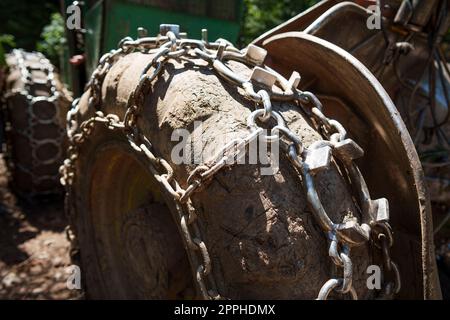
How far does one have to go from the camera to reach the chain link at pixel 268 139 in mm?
1183

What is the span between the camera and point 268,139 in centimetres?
123

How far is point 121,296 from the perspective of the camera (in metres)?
2.09

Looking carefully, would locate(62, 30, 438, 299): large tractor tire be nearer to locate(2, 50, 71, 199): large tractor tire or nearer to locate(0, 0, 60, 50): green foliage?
locate(2, 50, 71, 199): large tractor tire

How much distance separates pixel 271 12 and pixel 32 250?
3.32 meters

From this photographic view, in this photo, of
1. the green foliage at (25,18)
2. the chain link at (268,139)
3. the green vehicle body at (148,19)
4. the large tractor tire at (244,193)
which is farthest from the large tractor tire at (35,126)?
the green foliage at (25,18)

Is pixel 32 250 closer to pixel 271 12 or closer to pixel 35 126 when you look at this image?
pixel 35 126

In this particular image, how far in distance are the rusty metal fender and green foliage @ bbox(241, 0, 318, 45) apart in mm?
3356

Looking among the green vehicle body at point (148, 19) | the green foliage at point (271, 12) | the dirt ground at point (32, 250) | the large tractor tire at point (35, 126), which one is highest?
the green vehicle body at point (148, 19)

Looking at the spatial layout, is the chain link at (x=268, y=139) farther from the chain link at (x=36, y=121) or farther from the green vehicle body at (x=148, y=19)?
the chain link at (x=36, y=121)

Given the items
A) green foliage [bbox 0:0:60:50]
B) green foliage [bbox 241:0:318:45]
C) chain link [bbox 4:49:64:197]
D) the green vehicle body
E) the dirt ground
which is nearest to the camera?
the green vehicle body

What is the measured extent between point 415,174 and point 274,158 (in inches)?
A: 14.9

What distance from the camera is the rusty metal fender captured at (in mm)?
1259

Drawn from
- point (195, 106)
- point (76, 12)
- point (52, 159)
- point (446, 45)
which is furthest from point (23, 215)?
point (446, 45)

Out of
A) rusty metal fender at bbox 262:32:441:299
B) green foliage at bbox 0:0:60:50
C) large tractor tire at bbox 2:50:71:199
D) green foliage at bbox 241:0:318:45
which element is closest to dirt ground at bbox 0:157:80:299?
large tractor tire at bbox 2:50:71:199
